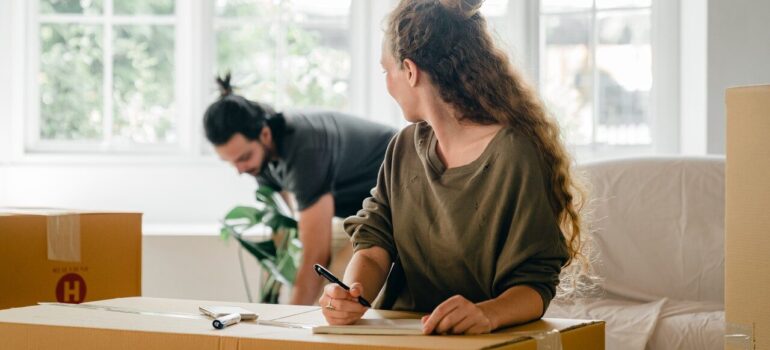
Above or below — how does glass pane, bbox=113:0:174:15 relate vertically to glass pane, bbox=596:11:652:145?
above

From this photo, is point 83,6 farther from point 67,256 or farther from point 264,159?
point 67,256

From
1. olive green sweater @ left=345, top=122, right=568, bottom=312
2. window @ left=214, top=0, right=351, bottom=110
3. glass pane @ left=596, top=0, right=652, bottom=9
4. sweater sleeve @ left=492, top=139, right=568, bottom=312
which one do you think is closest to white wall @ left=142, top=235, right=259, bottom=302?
window @ left=214, top=0, right=351, bottom=110

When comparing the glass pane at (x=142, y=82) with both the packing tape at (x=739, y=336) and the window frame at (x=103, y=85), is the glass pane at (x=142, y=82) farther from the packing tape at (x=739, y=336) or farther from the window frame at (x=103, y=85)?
the packing tape at (x=739, y=336)

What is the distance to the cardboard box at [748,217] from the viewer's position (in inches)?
51.2

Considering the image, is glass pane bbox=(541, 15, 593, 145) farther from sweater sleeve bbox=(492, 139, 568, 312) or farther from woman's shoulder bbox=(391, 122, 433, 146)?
sweater sleeve bbox=(492, 139, 568, 312)

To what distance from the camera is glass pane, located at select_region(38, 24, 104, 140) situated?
4141 millimetres

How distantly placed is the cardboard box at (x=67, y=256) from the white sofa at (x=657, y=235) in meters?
1.15

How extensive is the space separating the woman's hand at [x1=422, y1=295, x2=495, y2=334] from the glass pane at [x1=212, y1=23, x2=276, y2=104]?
2999mm

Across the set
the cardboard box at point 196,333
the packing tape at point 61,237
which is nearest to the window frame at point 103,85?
the packing tape at point 61,237

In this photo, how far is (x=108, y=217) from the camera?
207cm

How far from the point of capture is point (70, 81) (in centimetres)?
416

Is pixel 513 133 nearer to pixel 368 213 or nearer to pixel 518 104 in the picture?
pixel 518 104

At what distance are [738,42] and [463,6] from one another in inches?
81.6

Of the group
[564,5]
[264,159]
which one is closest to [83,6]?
[264,159]
